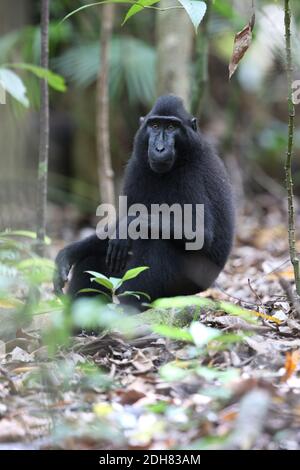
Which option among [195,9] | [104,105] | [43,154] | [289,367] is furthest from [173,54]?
[289,367]

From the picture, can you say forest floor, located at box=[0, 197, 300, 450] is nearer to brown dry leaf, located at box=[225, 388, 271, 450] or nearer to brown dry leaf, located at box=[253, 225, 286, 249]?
brown dry leaf, located at box=[225, 388, 271, 450]

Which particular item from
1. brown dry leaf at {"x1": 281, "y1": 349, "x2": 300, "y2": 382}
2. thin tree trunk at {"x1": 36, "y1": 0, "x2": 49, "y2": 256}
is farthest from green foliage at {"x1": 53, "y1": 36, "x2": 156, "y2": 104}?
brown dry leaf at {"x1": 281, "y1": 349, "x2": 300, "y2": 382}

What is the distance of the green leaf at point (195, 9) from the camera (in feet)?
12.3

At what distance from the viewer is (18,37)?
8836 mm

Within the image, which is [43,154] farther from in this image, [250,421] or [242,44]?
[250,421]

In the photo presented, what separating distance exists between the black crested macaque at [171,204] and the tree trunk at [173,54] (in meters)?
1.97

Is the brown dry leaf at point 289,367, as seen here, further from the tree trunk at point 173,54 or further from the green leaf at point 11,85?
the tree trunk at point 173,54

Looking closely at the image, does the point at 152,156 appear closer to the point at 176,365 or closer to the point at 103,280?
the point at 103,280

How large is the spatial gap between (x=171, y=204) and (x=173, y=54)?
2.66 m

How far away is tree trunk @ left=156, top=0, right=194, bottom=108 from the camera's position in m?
7.70

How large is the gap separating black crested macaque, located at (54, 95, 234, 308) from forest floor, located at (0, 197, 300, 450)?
0.74 metres

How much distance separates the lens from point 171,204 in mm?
5703
